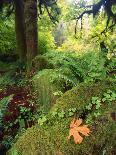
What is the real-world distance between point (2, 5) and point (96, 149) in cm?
981

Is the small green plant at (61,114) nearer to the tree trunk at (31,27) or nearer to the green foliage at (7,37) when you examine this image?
the tree trunk at (31,27)

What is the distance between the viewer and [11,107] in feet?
22.4

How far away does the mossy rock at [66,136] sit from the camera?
4.03 metres

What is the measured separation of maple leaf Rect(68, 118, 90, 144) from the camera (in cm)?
402

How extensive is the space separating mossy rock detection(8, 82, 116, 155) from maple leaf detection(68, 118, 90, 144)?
69mm

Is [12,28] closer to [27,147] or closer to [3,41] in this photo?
[3,41]

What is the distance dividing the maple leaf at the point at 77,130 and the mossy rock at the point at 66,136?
69mm

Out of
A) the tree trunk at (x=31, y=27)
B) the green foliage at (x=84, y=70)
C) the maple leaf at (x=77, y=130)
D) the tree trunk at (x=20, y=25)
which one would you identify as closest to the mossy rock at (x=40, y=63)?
the tree trunk at (x=31, y=27)

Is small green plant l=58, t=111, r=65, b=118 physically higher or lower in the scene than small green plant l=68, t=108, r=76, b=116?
lower

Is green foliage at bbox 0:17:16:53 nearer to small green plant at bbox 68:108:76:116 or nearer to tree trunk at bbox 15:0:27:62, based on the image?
tree trunk at bbox 15:0:27:62

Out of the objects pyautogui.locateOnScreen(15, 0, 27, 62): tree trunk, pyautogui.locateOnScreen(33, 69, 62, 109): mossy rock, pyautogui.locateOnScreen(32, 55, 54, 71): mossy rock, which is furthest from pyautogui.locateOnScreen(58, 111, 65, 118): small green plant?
pyautogui.locateOnScreen(15, 0, 27, 62): tree trunk

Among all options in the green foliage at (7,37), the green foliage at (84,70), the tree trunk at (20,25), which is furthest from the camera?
the green foliage at (7,37)

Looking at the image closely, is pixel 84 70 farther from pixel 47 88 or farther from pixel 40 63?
pixel 40 63

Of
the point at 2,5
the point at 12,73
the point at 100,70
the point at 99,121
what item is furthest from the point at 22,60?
the point at 99,121
